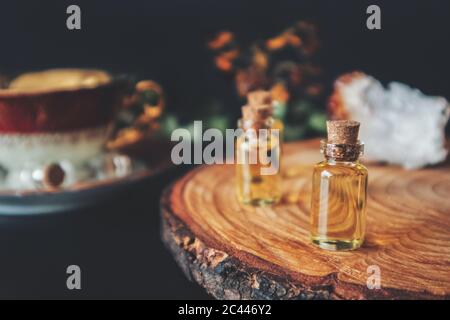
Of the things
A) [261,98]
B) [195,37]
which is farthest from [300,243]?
[195,37]

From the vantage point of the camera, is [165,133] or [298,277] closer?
[298,277]

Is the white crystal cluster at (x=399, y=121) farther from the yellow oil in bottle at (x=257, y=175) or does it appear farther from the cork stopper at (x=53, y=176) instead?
the cork stopper at (x=53, y=176)

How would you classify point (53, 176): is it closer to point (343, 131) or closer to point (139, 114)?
point (139, 114)

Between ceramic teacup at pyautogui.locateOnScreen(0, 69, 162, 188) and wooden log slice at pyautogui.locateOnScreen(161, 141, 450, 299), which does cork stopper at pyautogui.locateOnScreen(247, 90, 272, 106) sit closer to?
wooden log slice at pyautogui.locateOnScreen(161, 141, 450, 299)

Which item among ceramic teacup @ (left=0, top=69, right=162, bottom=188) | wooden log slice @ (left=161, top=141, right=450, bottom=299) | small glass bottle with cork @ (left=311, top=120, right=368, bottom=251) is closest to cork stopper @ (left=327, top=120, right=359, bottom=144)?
small glass bottle with cork @ (left=311, top=120, right=368, bottom=251)
